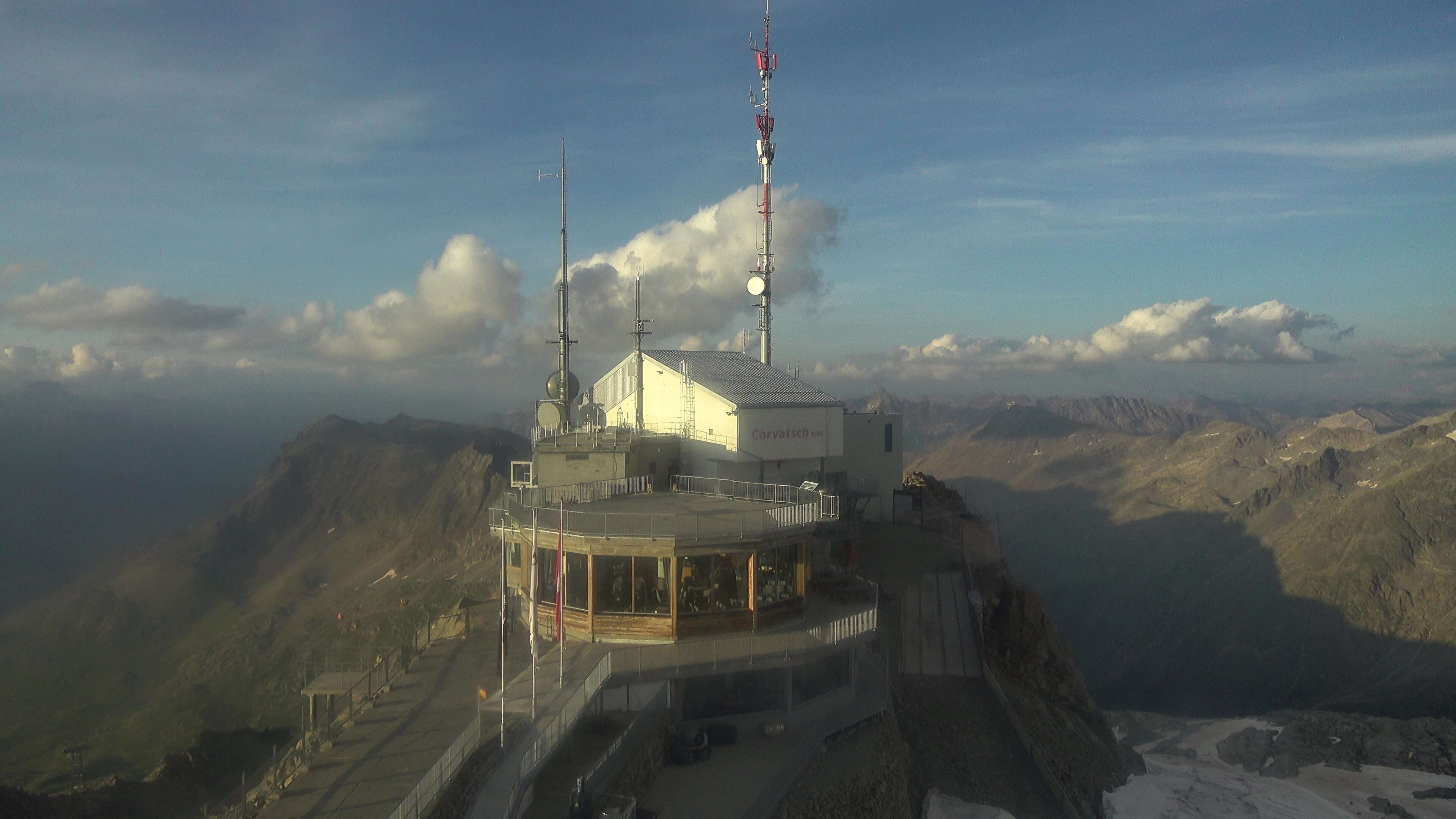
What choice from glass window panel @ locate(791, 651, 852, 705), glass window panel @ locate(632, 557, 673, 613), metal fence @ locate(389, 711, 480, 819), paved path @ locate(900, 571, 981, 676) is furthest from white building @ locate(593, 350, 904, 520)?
metal fence @ locate(389, 711, 480, 819)

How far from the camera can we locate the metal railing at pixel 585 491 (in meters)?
28.0

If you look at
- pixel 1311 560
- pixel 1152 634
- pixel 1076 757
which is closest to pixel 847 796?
pixel 1076 757

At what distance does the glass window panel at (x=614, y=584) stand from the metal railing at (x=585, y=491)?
8.94ft

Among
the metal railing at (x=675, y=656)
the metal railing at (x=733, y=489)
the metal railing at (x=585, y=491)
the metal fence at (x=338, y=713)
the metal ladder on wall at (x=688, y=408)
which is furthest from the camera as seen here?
the metal ladder on wall at (x=688, y=408)

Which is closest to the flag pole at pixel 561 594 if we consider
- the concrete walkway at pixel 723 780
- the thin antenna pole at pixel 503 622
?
the thin antenna pole at pixel 503 622

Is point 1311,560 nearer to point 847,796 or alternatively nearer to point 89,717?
point 847,796

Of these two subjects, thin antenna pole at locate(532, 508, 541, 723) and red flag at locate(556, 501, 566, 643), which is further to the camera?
red flag at locate(556, 501, 566, 643)

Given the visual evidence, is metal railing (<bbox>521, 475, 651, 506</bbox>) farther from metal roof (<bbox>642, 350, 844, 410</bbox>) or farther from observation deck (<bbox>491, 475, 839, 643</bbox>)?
metal roof (<bbox>642, 350, 844, 410</bbox>)

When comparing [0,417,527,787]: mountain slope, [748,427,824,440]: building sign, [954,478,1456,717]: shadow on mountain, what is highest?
[748,427,824,440]: building sign

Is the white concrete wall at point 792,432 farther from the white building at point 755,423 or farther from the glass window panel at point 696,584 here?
the glass window panel at point 696,584

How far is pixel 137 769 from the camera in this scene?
137ft

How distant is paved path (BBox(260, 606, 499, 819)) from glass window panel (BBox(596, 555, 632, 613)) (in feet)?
11.0

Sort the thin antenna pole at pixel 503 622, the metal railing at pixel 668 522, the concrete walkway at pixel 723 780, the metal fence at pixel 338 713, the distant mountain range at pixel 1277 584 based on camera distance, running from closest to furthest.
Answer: the thin antenna pole at pixel 503 622 → the metal fence at pixel 338 713 → the concrete walkway at pixel 723 780 → the metal railing at pixel 668 522 → the distant mountain range at pixel 1277 584

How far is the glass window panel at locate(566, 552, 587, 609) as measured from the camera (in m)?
23.9
